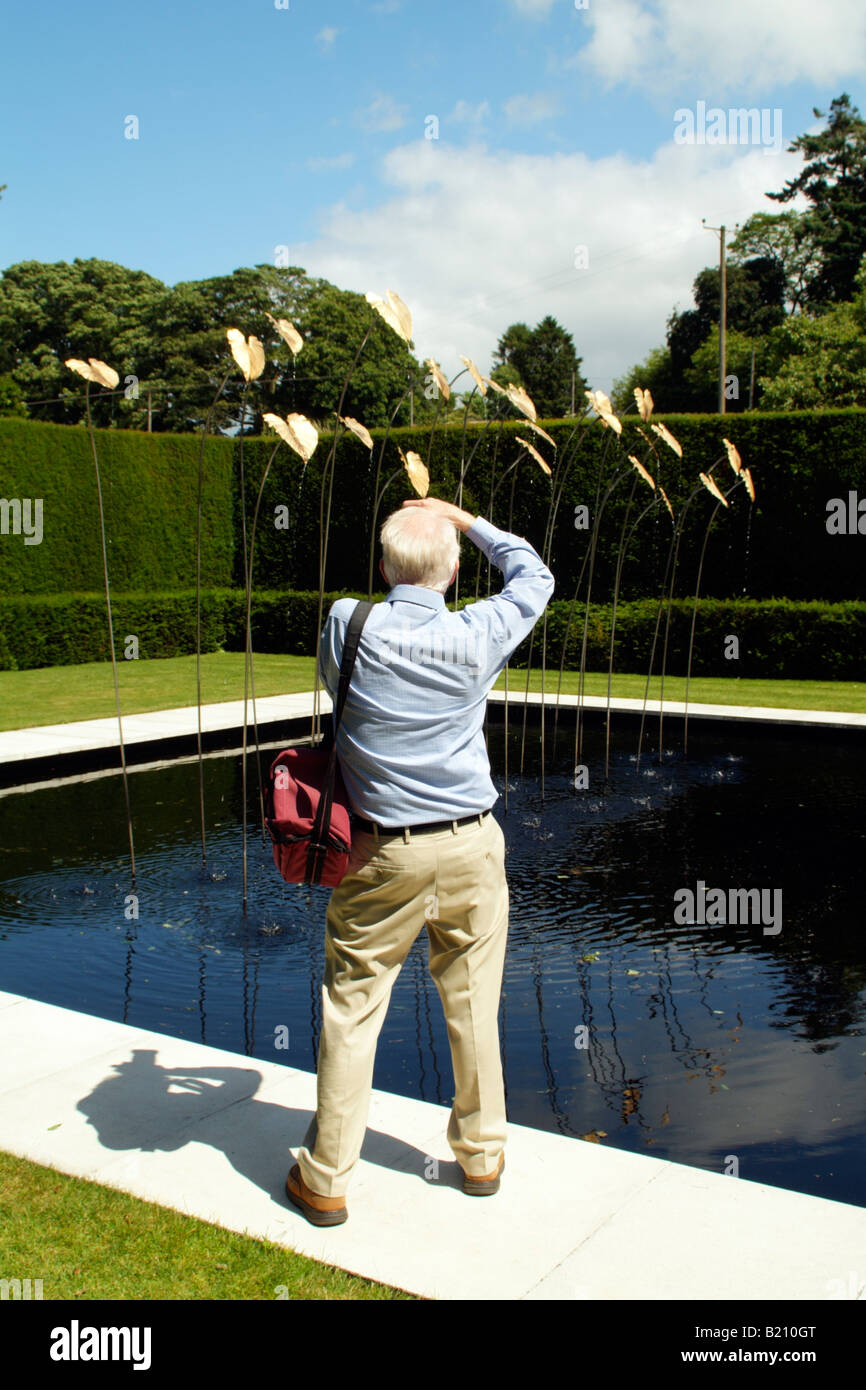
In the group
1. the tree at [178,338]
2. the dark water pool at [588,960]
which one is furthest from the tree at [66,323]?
the dark water pool at [588,960]

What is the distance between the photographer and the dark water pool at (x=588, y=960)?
3631 mm

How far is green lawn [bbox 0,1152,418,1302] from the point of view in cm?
241

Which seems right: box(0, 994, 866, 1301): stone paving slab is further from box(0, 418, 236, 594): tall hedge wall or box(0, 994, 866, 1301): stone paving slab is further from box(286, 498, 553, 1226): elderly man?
box(0, 418, 236, 594): tall hedge wall

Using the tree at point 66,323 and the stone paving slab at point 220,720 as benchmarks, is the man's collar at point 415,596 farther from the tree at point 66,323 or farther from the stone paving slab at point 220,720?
the tree at point 66,323

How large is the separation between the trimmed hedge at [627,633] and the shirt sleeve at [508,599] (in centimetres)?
1095

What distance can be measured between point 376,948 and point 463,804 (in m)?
0.42

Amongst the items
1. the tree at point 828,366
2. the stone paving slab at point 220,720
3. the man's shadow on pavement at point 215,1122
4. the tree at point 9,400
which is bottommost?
the man's shadow on pavement at point 215,1122

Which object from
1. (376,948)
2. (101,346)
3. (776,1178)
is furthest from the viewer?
(101,346)

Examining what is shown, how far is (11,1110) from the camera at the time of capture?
329 cm

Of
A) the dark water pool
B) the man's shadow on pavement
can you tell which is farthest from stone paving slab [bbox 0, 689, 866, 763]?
the man's shadow on pavement

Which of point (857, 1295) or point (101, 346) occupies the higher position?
point (101, 346)

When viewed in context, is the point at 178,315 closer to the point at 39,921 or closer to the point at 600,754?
the point at 600,754

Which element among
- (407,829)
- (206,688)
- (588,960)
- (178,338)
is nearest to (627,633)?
(206,688)
